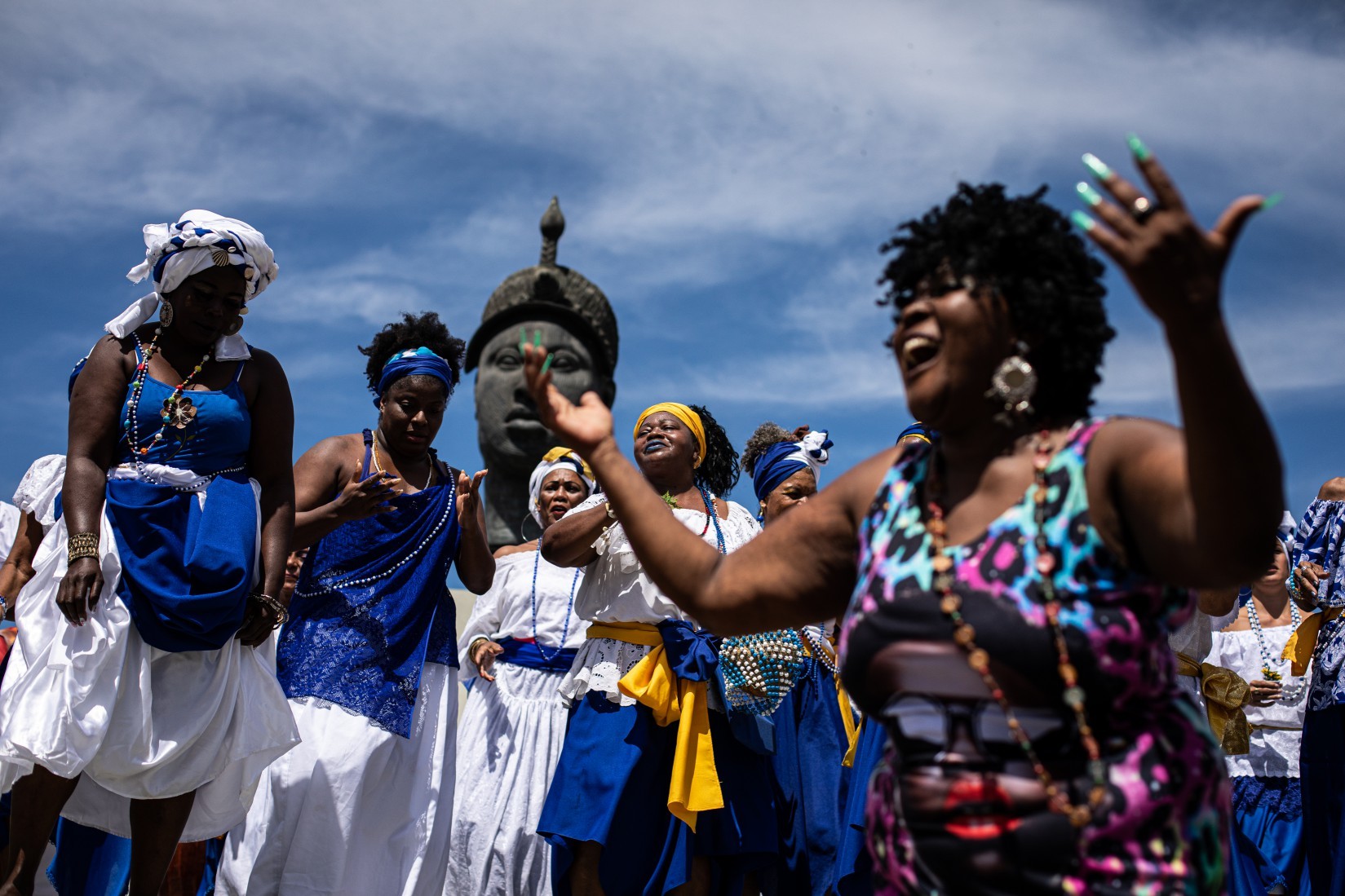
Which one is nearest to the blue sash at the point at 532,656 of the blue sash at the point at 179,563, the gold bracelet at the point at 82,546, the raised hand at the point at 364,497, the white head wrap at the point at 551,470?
the white head wrap at the point at 551,470

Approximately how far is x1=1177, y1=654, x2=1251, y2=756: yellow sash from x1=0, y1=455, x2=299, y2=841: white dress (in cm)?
472

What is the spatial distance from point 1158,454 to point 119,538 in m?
3.64

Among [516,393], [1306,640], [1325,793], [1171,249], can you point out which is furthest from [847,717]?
[516,393]

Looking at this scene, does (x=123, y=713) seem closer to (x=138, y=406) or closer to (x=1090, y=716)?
(x=138, y=406)

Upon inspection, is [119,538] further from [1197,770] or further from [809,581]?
[1197,770]

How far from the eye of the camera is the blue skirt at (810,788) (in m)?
6.39

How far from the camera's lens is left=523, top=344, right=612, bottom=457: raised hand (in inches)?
111

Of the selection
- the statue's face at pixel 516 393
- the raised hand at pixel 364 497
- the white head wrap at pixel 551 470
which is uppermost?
the statue's face at pixel 516 393

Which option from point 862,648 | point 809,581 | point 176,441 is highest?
point 176,441

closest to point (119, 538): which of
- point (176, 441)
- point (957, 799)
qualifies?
point (176, 441)

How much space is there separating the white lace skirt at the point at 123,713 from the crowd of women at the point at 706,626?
0.04ft

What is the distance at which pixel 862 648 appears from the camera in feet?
7.80

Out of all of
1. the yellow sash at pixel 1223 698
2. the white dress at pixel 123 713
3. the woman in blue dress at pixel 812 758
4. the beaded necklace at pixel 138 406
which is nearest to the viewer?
the white dress at pixel 123 713

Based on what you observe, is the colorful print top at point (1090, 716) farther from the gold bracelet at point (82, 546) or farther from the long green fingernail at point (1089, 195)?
the gold bracelet at point (82, 546)
